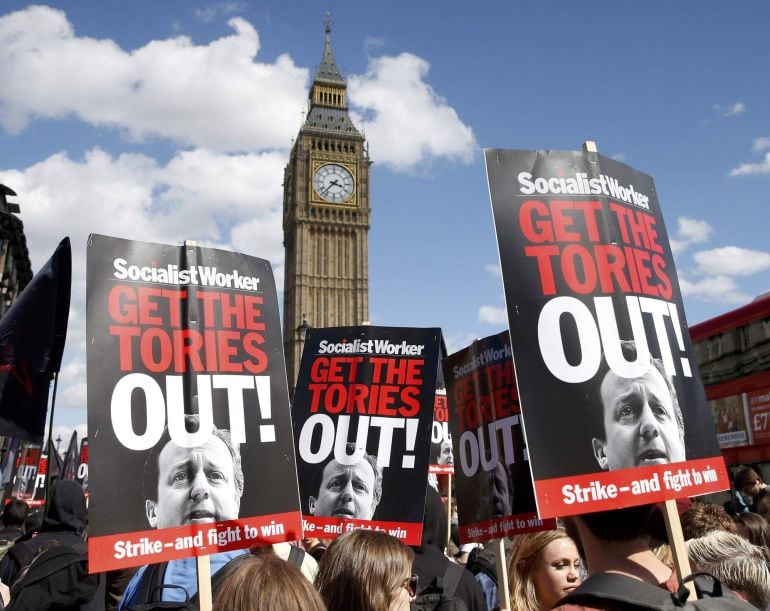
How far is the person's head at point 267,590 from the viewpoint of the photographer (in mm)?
1710

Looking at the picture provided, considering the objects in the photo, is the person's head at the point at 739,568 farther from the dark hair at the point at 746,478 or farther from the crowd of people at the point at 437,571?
the dark hair at the point at 746,478

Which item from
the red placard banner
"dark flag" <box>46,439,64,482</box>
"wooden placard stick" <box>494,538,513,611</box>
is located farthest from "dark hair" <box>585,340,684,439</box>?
the red placard banner

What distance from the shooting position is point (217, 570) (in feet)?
11.8

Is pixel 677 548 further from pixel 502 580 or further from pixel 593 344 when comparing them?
pixel 502 580

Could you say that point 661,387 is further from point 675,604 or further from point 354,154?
point 354,154

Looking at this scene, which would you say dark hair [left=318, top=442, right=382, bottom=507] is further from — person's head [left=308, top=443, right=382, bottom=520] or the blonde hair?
the blonde hair

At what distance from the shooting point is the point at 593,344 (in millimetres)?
2539

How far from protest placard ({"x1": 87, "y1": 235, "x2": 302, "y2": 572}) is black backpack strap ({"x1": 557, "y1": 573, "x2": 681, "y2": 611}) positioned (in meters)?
1.92

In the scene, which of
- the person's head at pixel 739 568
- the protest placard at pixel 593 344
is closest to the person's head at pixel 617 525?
the protest placard at pixel 593 344

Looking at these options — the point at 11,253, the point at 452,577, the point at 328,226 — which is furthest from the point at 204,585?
the point at 328,226

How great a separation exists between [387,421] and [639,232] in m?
2.70

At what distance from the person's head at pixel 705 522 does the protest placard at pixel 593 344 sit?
3.79 feet

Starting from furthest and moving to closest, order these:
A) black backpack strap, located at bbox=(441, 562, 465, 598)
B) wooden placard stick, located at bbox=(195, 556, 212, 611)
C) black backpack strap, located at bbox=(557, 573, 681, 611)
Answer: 1. black backpack strap, located at bbox=(441, 562, 465, 598)
2. wooden placard stick, located at bbox=(195, 556, 212, 611)
3. black backpack strap, located at bbox=(557, 573, 681, 611)

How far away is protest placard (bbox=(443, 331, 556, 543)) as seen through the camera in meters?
4.19
